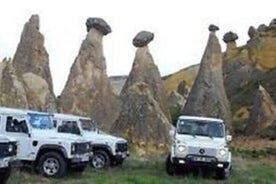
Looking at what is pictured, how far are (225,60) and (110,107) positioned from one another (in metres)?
44.3

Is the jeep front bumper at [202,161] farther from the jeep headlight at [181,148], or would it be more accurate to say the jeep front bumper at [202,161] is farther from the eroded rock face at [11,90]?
the eroded rock face at [11,90]

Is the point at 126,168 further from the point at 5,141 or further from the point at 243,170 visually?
the point at 5,141

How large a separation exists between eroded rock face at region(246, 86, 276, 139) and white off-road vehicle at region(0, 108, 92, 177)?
99.6 feet

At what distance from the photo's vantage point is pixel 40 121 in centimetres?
2500

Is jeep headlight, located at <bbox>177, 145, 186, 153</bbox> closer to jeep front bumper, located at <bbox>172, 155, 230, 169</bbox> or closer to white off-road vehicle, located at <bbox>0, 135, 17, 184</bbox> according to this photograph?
jeep front bumper, located at <bbox>172, 155, 230, 169</bbox>

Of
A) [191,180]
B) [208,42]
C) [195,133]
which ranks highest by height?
[208,42]

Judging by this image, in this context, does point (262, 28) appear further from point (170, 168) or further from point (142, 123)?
point (170, 168)

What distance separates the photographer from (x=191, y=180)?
81.9ft

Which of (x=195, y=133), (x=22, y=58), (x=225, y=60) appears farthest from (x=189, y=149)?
(x=225, y=60)

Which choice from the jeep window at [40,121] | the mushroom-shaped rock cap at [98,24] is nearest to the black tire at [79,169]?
the jeep window at [40,121]

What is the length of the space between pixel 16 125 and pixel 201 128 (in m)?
7.19

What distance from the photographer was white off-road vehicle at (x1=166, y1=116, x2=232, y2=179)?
85.8ft

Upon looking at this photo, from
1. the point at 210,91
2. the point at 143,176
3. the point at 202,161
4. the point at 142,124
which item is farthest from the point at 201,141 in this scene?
the point at 210,91

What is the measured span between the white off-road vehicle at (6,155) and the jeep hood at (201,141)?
737 cm
